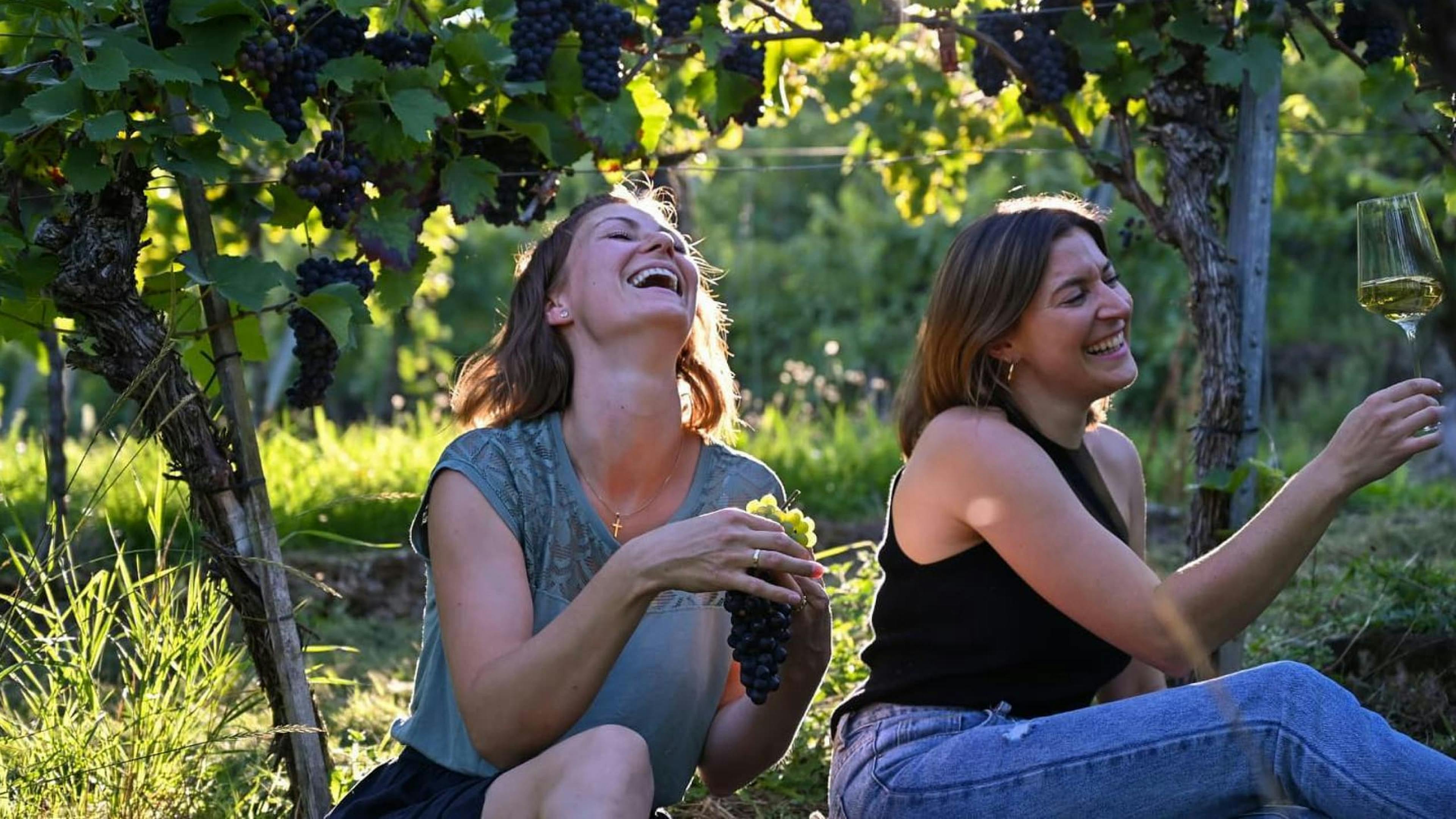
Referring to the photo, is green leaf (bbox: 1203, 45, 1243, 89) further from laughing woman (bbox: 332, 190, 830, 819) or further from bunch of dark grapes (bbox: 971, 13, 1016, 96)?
laughing woman (bbox: 332, 190, 830, 819)

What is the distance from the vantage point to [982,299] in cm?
253

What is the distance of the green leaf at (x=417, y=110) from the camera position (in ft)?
9.02

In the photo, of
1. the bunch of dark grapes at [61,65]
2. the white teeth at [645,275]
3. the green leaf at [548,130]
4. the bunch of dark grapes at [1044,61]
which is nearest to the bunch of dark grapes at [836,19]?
the bunch of dark grapes at [1044,61]

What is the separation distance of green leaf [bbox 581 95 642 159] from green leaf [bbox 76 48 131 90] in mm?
982

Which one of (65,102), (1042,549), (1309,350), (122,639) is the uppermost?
(65,102)

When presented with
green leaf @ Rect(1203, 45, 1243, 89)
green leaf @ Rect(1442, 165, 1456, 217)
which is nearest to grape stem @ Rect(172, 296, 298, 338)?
green leaf @ Rect(1203, 45, 1243, 89)

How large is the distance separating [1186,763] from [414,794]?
3.82 ft

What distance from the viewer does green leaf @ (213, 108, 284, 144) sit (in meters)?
2.59

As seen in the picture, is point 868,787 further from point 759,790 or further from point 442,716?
point 759,790

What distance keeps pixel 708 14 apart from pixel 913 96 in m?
1.32

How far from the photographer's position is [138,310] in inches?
104

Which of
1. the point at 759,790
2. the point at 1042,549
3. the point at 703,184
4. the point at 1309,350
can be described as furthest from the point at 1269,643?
the point at 703,184

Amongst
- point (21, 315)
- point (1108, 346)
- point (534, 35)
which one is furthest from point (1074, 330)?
point (21, 315)

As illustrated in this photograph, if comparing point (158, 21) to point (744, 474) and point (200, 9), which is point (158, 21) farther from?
point (744, 474)
